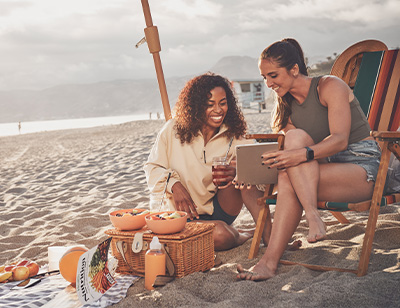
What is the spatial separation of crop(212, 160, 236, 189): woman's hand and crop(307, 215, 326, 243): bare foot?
2.15 ft

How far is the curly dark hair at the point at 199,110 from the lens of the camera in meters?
3.19

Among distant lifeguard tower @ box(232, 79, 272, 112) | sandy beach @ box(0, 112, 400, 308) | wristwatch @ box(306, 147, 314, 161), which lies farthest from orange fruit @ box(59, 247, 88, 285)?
distant lifeguard tower @ box(232, 79, 272, 112)

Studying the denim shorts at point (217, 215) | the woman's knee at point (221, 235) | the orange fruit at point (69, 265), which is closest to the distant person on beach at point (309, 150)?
the woman's knee at point (221, 235)

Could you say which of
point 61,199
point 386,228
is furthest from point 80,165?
point 386,228

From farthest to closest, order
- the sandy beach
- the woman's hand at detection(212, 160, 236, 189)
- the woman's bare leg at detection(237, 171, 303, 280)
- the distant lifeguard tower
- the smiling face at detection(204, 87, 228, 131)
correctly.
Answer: the distant lifeguard tower, the smiling face at detection(204, 87, 228, 131), the woman's hand at detection(212, 160, 236, 189), the woman's bare leg at detection(237, 171, 303, 280), the sandy beach

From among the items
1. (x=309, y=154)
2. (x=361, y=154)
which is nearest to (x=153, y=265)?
(x=309, y=154)

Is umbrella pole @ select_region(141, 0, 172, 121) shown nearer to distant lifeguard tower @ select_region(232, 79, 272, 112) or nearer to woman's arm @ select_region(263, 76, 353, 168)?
woman's arm @ select_region(263, 76, 353, 168)

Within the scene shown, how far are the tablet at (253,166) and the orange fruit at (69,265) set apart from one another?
1090 mm

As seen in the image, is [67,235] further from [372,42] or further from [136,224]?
[372,42]

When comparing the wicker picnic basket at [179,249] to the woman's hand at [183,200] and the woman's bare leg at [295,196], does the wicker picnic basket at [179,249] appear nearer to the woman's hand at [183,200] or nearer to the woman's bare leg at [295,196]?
the woman's hand at [183,200]

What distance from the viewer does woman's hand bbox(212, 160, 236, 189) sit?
2891mm

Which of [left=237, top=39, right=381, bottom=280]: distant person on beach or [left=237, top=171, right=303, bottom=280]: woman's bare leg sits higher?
[left=237, top=39, right=381, bottom=280]: distant person on beach

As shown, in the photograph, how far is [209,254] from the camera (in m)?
2.79

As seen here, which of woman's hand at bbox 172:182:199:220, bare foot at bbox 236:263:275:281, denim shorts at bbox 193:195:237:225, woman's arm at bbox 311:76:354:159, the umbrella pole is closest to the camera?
bare foot at bbox 236:263:275:281
